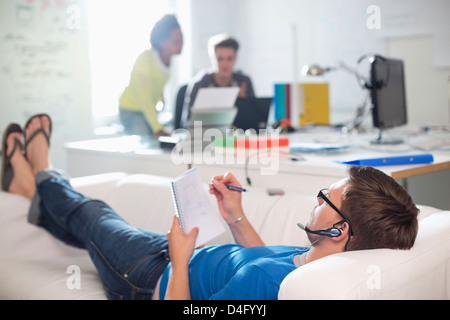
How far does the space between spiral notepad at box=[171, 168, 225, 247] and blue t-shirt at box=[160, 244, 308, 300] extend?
7 centimetres

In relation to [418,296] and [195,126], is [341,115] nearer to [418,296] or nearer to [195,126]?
[195,126]

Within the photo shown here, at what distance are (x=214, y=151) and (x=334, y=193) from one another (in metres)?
1.19

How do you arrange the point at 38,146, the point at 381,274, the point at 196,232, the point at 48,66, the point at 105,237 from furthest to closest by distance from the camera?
the point at 48,66, the point at 38,146, the point at 105,237, the point at 196,232, the point at 381,274

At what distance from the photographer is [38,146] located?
2.41 metres

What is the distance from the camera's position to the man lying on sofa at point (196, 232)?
1.18 meters

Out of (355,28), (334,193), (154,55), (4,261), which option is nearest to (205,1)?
(355,28)

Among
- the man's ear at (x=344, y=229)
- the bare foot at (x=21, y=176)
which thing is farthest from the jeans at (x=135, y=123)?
the man's ear at (x=344, y=229)

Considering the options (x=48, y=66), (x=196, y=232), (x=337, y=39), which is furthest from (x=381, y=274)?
(x=337, y=39)

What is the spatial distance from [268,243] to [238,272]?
61 centimetres

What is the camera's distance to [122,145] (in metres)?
2.89

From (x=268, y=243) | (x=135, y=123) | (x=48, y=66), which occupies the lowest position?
(x=268, y=243)

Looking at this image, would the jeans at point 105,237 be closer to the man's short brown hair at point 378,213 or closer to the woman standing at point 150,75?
the man's short brown hair at point 378,213

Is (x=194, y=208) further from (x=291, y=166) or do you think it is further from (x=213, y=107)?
(x=213, y=107)

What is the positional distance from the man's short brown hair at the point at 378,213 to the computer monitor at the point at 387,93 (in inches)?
51.1
